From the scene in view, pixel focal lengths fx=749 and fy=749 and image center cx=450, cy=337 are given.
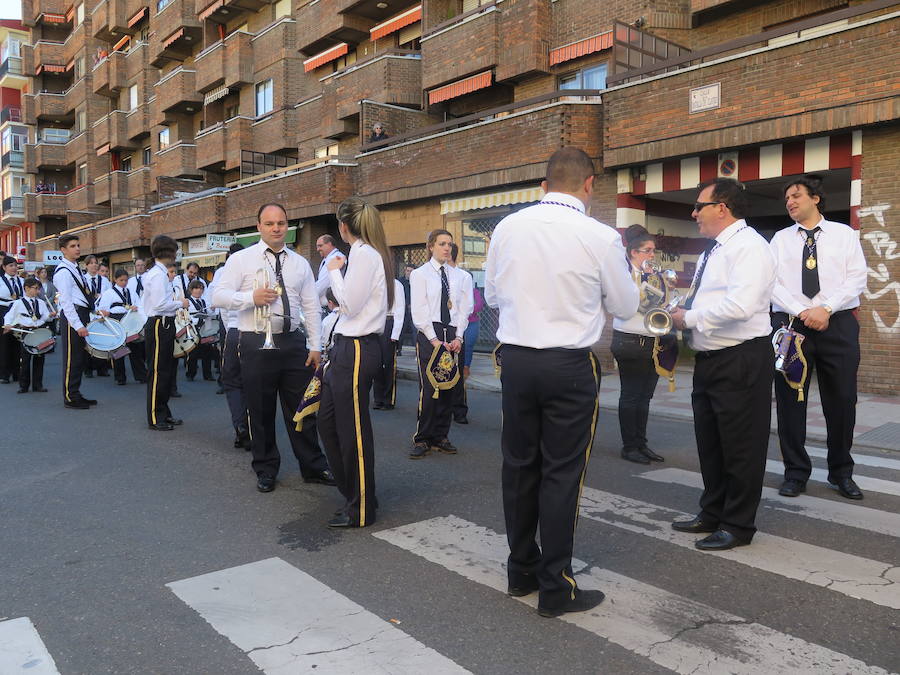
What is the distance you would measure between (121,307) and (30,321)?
51.9 inches

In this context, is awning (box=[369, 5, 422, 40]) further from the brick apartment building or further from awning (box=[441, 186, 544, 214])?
awning (box=[441, 186, 544, 214])

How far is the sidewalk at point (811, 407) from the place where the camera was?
752 cm

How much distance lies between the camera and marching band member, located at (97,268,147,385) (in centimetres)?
1187

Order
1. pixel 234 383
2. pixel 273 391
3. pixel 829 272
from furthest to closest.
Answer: pixel 234 383, pixel 273 391, pixel 829 272

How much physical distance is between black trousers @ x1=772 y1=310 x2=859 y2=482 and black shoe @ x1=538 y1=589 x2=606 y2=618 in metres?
2.58

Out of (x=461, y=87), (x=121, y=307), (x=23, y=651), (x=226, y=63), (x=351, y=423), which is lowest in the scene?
(x=23, y=651)

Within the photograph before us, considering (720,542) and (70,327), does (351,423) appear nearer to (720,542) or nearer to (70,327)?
(720,542)

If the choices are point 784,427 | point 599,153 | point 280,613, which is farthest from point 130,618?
point 599,153

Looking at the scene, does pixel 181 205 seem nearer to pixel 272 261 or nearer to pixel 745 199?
pixel 272 261

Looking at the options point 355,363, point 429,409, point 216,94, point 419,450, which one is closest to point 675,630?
point 355,363

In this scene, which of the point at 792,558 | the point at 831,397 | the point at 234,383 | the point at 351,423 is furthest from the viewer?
the point at 234,383

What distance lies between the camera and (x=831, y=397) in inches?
209

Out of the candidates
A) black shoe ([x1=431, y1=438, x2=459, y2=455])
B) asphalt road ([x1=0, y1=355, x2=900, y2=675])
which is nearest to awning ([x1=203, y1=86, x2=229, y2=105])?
asphalt road ([x1=0, y1=355, x2=900, y2=675])

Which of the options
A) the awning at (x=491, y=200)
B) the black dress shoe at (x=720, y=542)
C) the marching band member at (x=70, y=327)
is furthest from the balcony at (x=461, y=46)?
the black dress shoe at (x=720, y=542)
